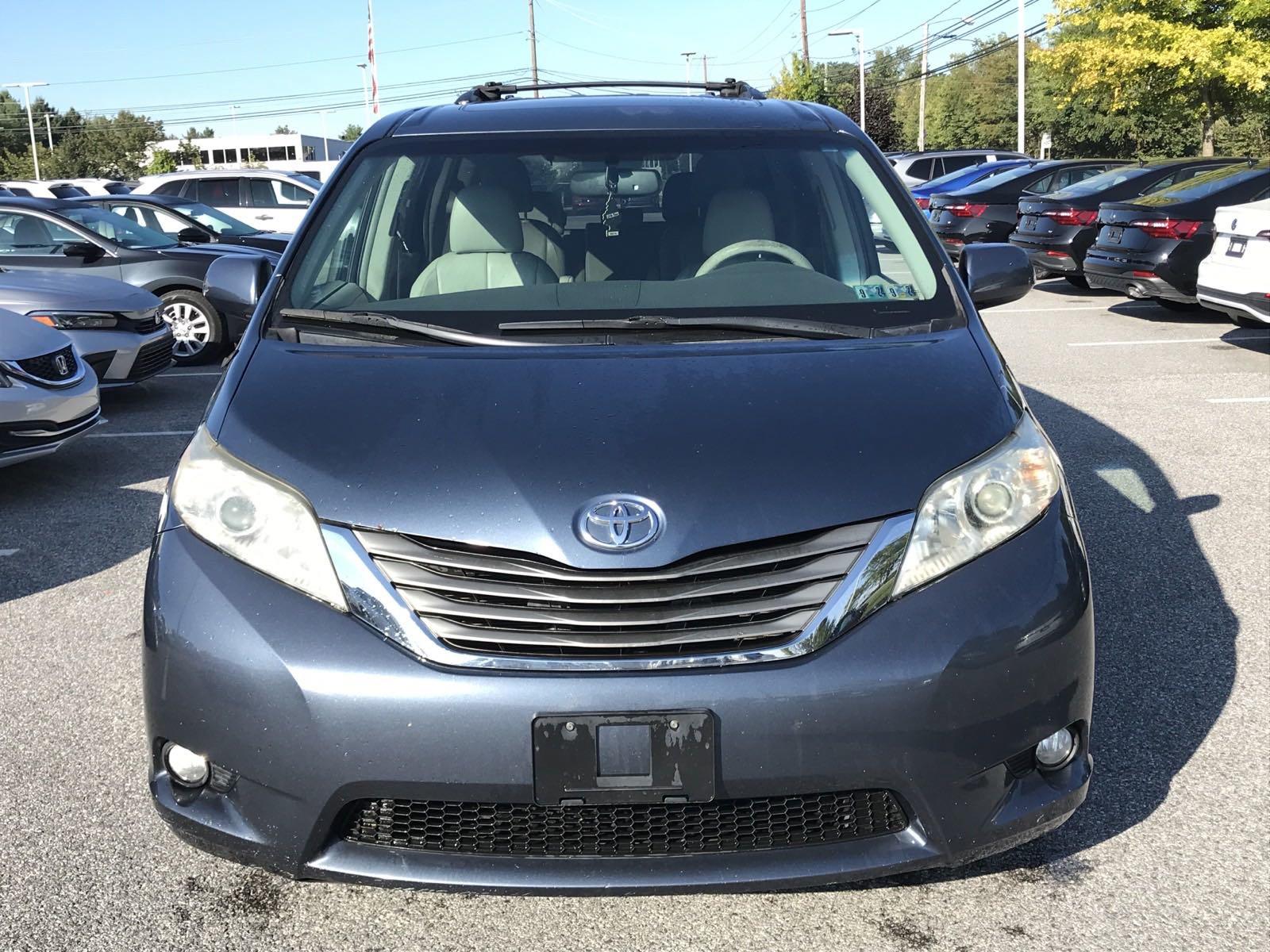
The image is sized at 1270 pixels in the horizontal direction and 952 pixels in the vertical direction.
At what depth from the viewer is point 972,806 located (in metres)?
2.43

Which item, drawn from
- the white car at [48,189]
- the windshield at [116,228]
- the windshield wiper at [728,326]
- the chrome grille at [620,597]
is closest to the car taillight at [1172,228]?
the windshield at [116,228]

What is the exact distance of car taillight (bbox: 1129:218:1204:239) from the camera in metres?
12.3

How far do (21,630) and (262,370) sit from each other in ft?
7.48

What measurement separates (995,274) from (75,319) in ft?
22.5

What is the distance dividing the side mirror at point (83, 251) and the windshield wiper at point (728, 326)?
29.4ft

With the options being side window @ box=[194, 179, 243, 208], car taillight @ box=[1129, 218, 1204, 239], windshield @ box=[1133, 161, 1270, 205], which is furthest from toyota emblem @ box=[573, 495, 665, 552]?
side window @ box=[194, 179, 243, 208]

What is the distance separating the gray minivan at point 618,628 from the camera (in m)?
2.32

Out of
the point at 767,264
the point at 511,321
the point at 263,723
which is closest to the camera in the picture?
the point at 263,723

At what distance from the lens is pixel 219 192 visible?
19.8 m

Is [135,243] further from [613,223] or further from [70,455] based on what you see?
[613,223]

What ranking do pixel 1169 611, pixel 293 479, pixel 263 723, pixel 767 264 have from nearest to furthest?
pixel 263 723
pixel 293 479
pixel 767 264
pixel 1169 611

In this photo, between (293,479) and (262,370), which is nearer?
(293,479)

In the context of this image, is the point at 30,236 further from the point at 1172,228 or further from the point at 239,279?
the point at 1172,228

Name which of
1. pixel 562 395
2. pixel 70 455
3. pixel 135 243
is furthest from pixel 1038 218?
pixel 562 395
